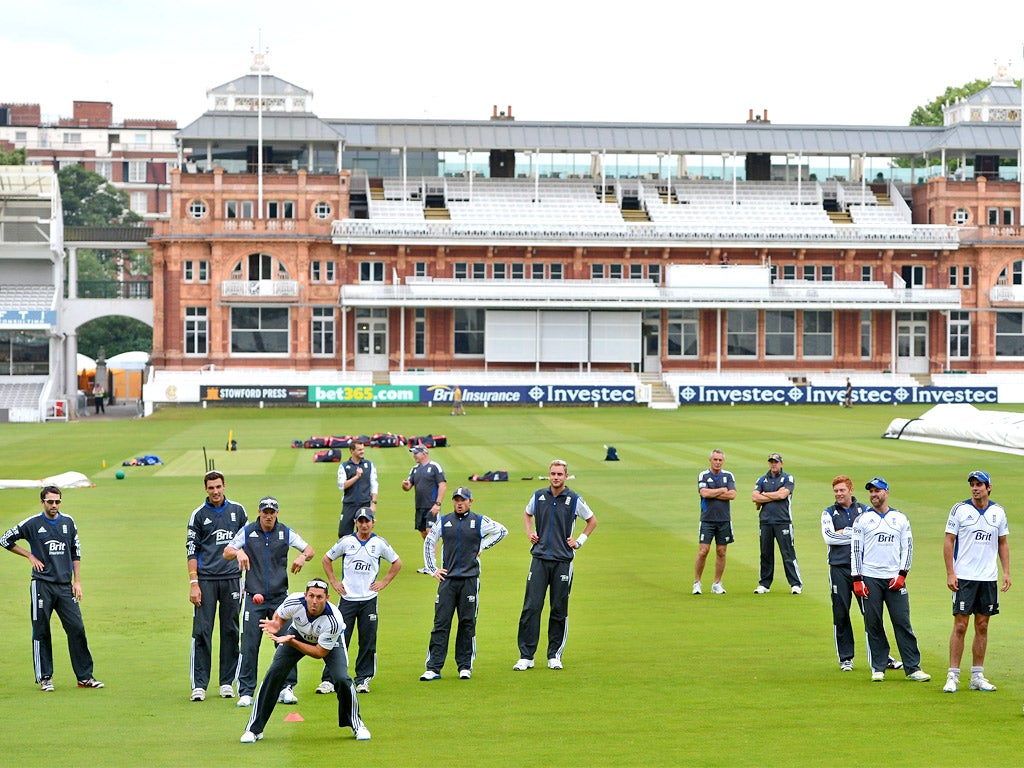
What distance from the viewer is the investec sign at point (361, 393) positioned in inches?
2936

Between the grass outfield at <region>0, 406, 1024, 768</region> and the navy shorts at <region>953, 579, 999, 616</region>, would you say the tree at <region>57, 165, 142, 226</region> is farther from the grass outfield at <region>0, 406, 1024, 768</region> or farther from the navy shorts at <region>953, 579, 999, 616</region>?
the navy shorts at <region>953, 579, 999, 616</region>

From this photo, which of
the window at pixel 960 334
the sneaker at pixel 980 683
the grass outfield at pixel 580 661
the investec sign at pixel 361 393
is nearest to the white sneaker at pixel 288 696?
the grass outfield at pixel 580 661

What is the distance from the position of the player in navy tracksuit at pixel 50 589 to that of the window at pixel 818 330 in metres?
76.6

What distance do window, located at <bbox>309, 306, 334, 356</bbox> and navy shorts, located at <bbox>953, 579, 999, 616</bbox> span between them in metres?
73.0

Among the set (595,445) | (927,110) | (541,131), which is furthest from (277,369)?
(927,110)

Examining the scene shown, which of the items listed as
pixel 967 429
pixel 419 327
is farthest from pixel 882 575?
pixel 419 327

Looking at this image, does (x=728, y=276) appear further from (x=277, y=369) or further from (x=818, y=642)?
(x=818, y=642)

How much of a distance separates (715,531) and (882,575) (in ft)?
19.0

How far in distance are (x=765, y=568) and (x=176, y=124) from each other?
461 feet

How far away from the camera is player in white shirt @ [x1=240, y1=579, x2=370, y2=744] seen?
12.7m

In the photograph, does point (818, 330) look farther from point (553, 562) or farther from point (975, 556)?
point (975, 556)

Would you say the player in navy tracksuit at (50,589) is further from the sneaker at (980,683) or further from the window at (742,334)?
the window at (742,334)

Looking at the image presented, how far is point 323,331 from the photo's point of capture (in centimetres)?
8581

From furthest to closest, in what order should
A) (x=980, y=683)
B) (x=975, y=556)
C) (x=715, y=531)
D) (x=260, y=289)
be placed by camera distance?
(x=260, y=289), (x=715, y=531), (x=980, y=683), (x=975, y=556)
